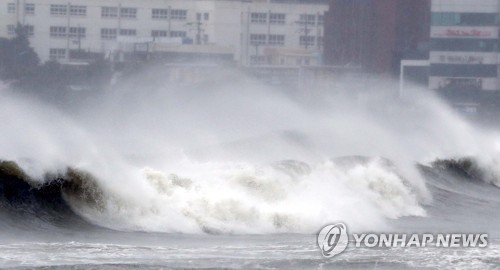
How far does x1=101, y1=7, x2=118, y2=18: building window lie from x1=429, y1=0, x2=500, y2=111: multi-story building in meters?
22.6

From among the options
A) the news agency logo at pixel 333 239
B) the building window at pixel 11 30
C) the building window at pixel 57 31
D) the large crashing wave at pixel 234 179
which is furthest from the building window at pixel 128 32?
the news agency logo at pixel 333 239

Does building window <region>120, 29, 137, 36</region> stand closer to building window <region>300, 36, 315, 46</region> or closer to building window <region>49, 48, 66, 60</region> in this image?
building window <region>49, 48, 66, 60</region>

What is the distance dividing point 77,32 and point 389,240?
68065 mm

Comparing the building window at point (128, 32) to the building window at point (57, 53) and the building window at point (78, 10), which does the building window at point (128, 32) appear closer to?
the building window at point (78, 10)

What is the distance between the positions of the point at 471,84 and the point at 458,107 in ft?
7.99

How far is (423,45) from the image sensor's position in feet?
280

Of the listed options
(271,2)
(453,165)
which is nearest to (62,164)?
(453,165)

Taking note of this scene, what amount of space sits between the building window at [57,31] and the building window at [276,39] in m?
17.1

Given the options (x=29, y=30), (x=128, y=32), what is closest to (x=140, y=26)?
(x=128, y=32)

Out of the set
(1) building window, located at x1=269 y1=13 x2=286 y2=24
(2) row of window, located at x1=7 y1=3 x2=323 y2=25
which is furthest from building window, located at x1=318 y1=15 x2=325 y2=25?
(1) building window, located at x1=269 y1=13 x2=286 y2=24

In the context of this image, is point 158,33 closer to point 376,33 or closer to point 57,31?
point 57,31

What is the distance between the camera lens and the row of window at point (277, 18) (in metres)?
91.7

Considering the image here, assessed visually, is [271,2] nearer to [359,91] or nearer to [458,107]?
[359,91]

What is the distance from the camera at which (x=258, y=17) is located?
302 ft
